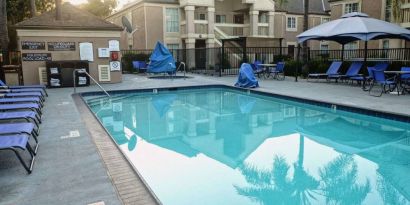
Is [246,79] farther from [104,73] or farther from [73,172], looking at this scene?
[73,172]

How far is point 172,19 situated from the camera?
26.7m

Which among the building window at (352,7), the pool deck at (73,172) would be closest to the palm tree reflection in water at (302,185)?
the pool deck at (73,172)

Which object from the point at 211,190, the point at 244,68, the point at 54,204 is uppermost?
the point at 244,68

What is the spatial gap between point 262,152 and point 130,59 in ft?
60.5

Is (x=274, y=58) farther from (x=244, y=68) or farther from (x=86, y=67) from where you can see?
(x=86, y=67)

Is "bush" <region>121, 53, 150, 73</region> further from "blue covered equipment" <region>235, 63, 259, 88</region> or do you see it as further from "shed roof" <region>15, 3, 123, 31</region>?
"blue covered equipment" <region>235, 63, 259, 88</region>

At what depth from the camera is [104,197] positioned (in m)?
3.43

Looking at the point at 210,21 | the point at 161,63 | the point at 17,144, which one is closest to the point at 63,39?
the point at 161,63

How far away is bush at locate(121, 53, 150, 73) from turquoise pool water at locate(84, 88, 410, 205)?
41.1ft

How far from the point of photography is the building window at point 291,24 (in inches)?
1258

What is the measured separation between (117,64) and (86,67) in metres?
1.57

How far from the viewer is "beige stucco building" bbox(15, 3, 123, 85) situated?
13.6m

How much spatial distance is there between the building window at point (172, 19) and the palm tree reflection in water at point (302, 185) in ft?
73.3

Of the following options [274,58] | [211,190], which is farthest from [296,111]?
[274,58]
